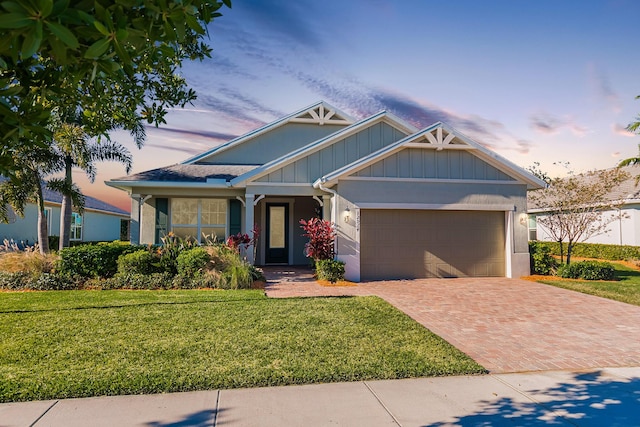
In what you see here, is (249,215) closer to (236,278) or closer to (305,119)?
(236,278)

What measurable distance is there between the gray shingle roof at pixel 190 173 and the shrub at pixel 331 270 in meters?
5.13

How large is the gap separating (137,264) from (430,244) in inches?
362

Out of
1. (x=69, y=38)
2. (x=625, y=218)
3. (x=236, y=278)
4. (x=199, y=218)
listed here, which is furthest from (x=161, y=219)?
(x=625, y=218)

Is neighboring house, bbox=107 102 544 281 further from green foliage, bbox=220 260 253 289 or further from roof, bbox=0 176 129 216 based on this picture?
roof, bbox=0 176 129 216

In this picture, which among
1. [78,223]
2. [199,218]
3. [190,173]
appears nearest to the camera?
[199,218]

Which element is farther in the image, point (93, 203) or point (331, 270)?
point (93, 203)

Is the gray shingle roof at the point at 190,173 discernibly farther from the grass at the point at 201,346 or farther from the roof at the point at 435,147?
the grass at the point at 201,346

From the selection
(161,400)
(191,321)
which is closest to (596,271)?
(191,321)

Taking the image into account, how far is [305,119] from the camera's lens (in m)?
17.6

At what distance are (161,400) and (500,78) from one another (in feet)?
44.4

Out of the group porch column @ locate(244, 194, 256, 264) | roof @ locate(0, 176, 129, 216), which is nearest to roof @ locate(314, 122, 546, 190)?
porch column @ locate(244, 194, 256, 264)

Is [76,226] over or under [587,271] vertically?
over

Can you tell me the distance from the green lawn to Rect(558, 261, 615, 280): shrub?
1.28 ft

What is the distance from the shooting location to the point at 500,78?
43.8ft
